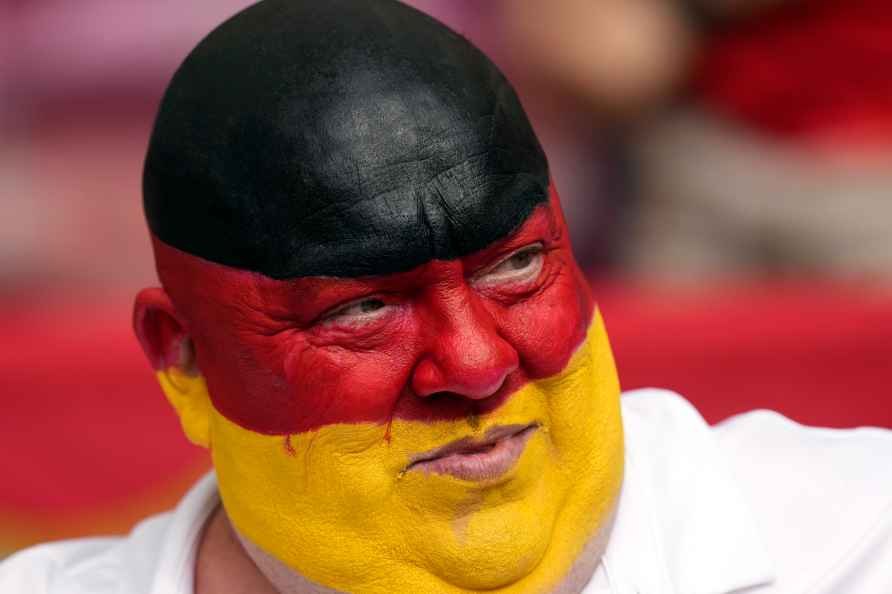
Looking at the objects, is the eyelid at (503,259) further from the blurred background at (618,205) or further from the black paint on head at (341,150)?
the blurred background at (618,205)

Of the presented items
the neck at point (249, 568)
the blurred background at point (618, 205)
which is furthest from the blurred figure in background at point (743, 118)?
the neck at point (249, 568)

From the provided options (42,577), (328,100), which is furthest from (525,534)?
(42,577)

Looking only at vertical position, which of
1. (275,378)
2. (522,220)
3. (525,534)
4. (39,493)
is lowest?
(39,493)

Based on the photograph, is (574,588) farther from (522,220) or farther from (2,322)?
(2,322)

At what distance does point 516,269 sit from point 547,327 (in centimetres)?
6

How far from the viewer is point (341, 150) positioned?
1.21 metres

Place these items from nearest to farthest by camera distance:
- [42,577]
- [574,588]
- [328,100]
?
[328,100] < [574,588] < [42,577]

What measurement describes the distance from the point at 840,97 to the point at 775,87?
0.13 metres

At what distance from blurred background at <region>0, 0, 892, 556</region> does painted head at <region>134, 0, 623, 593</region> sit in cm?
135

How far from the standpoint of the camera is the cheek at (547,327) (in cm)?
127

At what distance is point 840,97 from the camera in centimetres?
293

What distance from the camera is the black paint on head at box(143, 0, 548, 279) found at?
1214 millimetres

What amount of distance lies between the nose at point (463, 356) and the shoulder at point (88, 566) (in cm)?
46

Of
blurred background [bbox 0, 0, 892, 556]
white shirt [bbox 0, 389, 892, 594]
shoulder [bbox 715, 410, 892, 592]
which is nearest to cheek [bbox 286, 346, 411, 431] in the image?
white shirt [bbox 0, 389, 892, 594]
